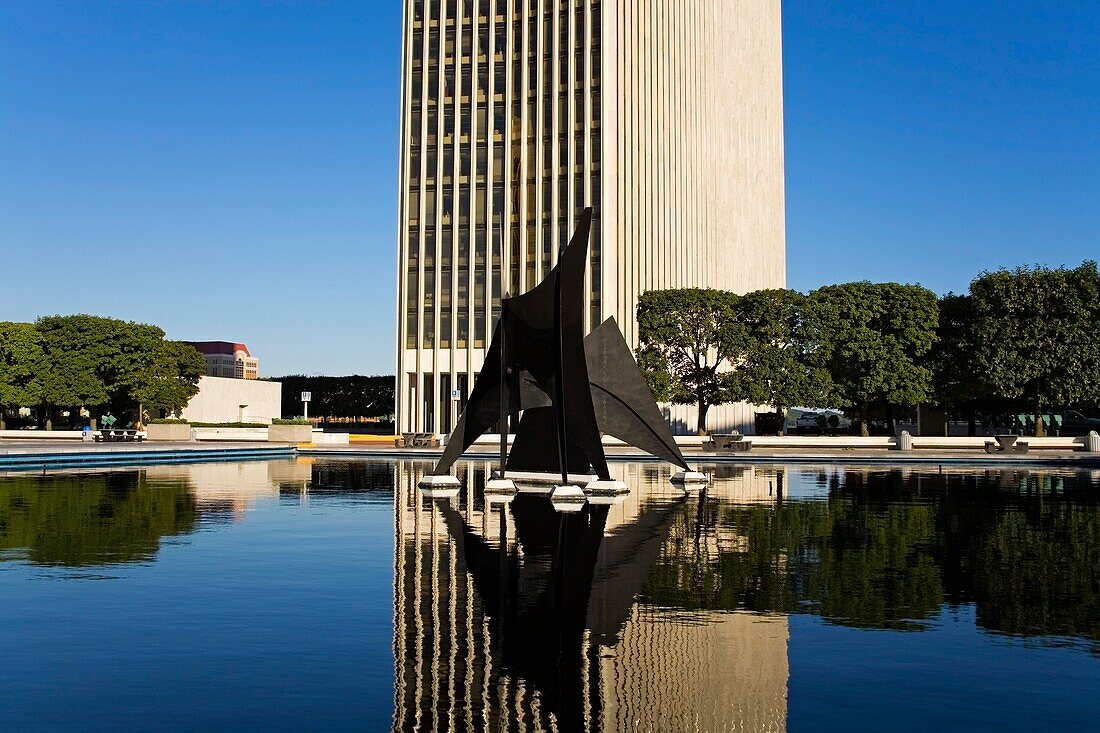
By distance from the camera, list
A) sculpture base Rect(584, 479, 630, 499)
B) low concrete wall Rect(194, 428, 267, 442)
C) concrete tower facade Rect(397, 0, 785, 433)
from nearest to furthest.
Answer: sculpture base Rect(584, 479, 630, 499), low concrete wall Rect(194, 428, 267, 442), concrete tower facade Rect(397, 0, 785, 433)

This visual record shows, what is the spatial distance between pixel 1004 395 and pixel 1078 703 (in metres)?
53.7

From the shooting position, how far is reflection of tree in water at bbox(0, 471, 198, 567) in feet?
46.8

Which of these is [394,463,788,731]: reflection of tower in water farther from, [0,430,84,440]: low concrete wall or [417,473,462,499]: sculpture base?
[0,430,84,440]: low concrete wall

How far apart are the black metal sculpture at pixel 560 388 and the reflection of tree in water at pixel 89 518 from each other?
23.7ft

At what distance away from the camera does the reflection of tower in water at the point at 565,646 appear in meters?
6.77

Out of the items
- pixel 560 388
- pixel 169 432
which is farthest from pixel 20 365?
pixel 560 388

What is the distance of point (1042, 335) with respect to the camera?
2205 inches

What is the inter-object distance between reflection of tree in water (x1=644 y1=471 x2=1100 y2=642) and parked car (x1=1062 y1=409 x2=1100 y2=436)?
49.3 m

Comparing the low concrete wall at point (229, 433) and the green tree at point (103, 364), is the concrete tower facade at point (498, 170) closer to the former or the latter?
the low concrete wall at point (229, 433)

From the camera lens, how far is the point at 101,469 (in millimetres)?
35688

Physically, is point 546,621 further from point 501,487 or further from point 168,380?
point 168,380

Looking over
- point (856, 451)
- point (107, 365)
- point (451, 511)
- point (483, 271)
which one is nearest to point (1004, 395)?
point (856, 451)

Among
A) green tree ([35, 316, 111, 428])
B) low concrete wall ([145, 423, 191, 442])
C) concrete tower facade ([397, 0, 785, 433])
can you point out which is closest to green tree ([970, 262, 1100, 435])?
concrete tower facade ([397, 0, 785, 433])

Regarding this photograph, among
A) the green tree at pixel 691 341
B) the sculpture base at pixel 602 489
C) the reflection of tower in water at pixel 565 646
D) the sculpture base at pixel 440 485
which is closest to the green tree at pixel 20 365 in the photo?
the green tree at pixel 691 341
